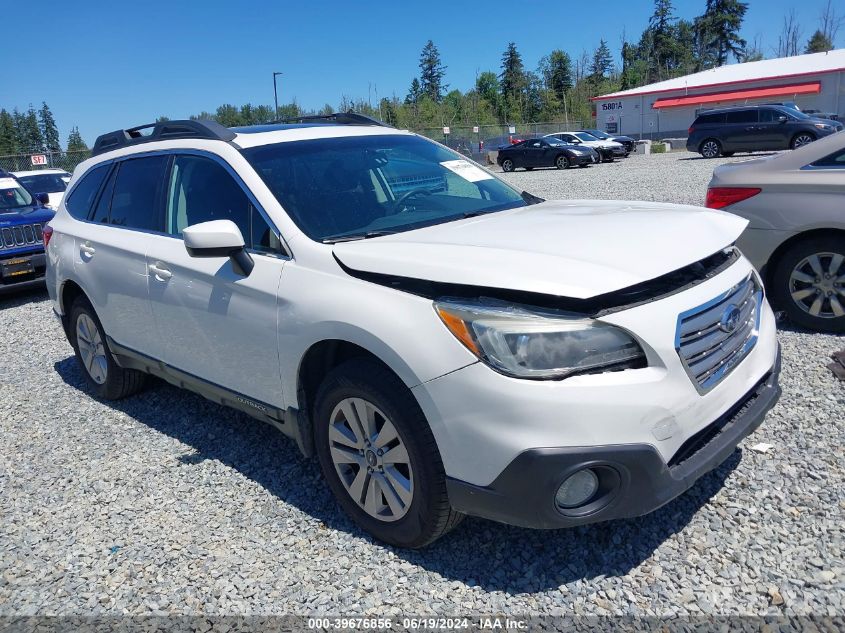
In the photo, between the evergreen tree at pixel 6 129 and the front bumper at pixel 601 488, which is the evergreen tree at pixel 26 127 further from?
the front bumper at pixel 601 488

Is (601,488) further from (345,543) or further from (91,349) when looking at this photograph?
(91,349)

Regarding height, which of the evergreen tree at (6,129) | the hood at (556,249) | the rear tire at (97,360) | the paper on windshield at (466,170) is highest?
the evergreen tree at (6,129)

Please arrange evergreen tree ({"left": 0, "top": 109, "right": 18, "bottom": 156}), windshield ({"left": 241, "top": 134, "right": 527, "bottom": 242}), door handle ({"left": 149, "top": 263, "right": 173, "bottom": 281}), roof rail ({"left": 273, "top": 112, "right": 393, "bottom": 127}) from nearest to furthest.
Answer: windshield ({"left": 241, "top": 134, "right": 527, "bottom": 242})
door handle ({"left": 149, "top": 263, "right": 173, "bottom": 281})
roof rail ({"left": 273, "top": 112, "right": 393, "bottom": 127})
evergreen tree ({"left": 0, "top": 109, "right": 18, "bottom": 156})

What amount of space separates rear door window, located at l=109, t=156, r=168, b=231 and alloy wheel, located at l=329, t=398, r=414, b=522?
195 cm

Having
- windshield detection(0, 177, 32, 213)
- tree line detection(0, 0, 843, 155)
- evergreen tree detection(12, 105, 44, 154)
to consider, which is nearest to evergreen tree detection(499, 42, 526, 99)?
tree line detection(0, 0, 843, 155)

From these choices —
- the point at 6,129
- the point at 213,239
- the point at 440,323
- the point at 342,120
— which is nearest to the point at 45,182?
the point at 342,120

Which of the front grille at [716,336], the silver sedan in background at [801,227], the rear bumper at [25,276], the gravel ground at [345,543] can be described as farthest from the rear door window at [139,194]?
the rear bumper at [25,276]

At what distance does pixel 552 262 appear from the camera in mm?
2602

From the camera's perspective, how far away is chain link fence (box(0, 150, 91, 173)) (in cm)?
2648

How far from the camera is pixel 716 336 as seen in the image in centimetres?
275

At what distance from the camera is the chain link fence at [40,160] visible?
86.9ft

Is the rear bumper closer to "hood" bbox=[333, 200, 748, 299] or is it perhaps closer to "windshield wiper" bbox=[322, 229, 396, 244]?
"windshield wiper" bbox=[322, 229, 396, 244]

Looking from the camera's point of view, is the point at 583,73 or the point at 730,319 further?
the point at 583,73

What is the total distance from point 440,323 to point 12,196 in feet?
33.7
